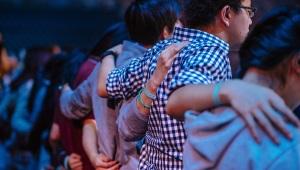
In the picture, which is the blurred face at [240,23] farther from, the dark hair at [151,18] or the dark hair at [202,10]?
the dark hair at [151,18]

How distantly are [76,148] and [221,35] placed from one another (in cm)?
204

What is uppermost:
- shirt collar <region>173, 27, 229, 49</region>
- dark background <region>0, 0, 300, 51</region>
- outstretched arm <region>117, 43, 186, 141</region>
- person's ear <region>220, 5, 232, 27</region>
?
person's ear <region>220, 5, 232, 27</region>

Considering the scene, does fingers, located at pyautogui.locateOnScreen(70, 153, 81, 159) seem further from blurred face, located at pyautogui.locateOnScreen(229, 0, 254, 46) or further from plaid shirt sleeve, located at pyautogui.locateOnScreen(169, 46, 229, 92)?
plaid shirt sleeve, located at pyautogui.locateOnScreen(169, 46, 229, 92)

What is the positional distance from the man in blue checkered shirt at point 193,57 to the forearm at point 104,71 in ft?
1.50

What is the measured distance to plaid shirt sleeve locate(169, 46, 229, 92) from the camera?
96.5 inches

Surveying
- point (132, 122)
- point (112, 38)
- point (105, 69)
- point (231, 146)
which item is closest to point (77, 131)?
point (112, 38)

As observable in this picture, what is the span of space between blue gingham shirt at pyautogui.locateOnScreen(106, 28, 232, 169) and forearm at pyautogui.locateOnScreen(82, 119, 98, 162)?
959 millimetres

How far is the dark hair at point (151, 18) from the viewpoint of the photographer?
345 centimetres

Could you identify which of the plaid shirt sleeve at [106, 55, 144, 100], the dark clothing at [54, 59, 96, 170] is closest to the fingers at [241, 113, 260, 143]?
the plaid shirt sleeve at [106, 55, 144, 100]

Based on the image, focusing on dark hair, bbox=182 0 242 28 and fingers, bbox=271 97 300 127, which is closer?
fingers, bbox=271 97 300 127

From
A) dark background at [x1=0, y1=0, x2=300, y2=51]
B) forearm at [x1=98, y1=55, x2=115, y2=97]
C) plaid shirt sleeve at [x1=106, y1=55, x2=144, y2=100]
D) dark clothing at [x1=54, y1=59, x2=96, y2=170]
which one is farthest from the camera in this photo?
dark background at [x1=0, y1=0, x2=300, y2=51]

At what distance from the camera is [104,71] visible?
140 inches

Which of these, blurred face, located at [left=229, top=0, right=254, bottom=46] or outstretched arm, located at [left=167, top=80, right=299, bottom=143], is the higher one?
blurred face, located at [left=229, top=0, right=254, bottom=46]

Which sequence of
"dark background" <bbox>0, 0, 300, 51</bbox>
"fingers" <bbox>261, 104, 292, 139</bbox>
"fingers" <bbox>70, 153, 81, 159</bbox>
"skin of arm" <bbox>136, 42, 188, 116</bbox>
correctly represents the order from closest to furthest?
Result: "fingers" <bbox>261, 104, 292, 139</bbox> → "skin of arm" <bbox>136, 42, 188, 116</bbox> → "fingers" <bbox>70, 153, 81, 159</bbox> → "dark background" <bbox>0, 0, 300, 51</bbox>
